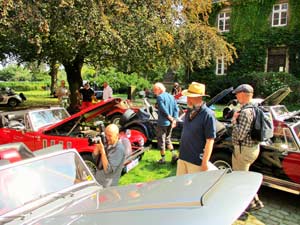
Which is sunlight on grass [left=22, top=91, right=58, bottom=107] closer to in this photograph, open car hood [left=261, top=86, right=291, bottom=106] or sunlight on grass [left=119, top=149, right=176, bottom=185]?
sunlight on grass [left=119, top=149, right=176, bottom=185]

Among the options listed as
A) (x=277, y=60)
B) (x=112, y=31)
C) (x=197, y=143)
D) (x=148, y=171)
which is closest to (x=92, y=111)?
(x=148, y=171)

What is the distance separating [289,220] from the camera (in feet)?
16.2

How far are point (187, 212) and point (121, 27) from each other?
10.4m

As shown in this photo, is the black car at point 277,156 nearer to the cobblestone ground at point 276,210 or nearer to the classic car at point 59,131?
the cobblestone ground at point 276,210

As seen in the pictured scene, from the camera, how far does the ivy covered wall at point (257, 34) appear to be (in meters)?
24.9

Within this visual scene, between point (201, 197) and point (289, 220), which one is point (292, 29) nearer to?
point (289, 220)

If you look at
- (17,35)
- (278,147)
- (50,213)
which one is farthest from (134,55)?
(50,213)

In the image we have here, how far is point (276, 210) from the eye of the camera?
17.3ft

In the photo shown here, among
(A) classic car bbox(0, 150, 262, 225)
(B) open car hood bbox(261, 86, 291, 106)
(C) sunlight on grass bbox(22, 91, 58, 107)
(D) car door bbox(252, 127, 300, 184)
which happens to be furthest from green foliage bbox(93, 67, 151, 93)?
(A) classic car bbox(0, 150, 262, 225)

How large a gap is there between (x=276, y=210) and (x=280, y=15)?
24174mm

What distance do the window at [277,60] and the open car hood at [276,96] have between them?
19.2 metres

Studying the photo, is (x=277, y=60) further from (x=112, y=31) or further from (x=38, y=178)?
(x=38, y=178)

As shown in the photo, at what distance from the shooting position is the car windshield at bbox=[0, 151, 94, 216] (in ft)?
9.75

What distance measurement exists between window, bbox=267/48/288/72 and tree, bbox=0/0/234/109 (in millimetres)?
10689
